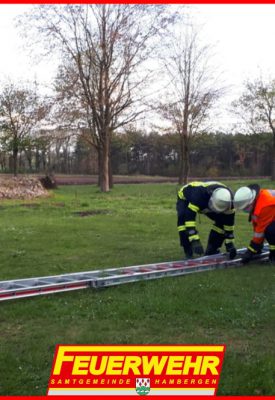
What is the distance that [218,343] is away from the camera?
17.1ft

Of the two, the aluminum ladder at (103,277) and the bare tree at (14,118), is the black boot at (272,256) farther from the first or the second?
the bare tree at (14,118)

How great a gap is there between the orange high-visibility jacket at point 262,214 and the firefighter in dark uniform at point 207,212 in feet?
1.81

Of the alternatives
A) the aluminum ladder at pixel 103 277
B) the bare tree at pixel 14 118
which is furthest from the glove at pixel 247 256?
the bare tree at pixel 14 118

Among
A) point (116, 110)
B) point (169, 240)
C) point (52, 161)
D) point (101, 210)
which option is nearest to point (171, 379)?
point (169, 240)

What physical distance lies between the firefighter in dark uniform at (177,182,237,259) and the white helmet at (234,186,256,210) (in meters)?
0.18

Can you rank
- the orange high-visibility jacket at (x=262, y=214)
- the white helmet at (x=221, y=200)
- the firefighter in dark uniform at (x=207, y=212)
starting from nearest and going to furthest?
1. the orange high-visibility jacket at (x=262, y=214)
2. the white helmet at (x=221, y=200)
3. the firefighter in dark uniform at (x=207, y=212)

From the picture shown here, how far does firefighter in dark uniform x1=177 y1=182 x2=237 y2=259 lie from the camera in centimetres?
905

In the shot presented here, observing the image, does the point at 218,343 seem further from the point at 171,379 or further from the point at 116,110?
the point at 116,110

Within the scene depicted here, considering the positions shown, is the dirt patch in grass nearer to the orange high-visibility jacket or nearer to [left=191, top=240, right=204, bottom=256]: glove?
[left=191, top=240, right=204, bottom=256]: glove

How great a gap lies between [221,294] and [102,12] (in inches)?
1213

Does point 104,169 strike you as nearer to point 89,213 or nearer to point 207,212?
point 89,213

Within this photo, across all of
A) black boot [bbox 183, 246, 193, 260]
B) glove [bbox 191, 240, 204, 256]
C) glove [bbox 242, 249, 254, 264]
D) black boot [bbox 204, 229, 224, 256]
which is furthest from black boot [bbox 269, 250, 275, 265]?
black boot [bbox 183, 246, 193, 260]

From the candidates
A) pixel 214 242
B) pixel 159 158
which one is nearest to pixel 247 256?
pixel 214 242

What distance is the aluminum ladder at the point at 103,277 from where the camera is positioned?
22.6 ft
